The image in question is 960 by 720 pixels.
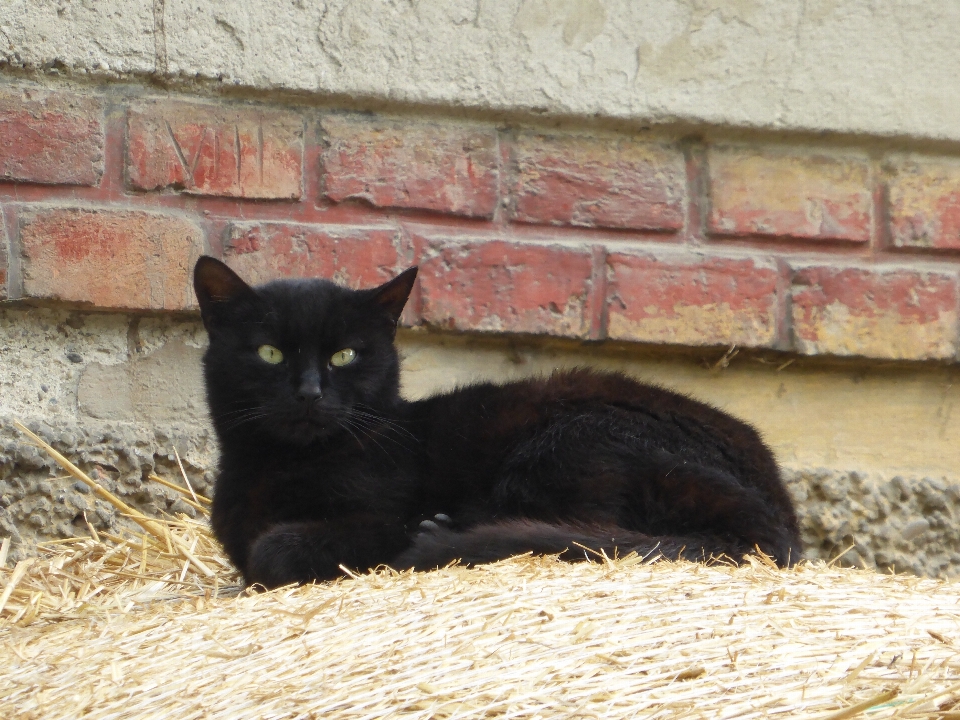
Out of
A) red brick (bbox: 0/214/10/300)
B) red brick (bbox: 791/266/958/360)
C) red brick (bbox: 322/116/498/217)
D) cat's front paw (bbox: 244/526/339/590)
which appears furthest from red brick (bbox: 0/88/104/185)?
red brick (bbox: 791/266/958/360)

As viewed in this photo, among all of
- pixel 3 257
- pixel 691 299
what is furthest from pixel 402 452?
pixel 3 257

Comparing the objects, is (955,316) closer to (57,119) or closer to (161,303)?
(161,303)

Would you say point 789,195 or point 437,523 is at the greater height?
point 789,195

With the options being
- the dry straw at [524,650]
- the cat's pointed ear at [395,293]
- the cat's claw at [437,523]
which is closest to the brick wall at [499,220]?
the cat's pointed ear at [395,293]

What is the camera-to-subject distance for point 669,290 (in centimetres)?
216

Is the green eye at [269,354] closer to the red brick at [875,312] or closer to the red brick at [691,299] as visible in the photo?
the red brick at [691,299]

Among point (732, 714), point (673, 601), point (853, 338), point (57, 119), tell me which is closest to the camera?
point (732, 714)

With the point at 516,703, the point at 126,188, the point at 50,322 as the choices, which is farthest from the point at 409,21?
the point at 516,703

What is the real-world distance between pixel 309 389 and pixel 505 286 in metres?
0.50

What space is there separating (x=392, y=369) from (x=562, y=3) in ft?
2.76

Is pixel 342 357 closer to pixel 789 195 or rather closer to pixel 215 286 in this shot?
pixel 215 286

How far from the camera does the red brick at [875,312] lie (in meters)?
2.18

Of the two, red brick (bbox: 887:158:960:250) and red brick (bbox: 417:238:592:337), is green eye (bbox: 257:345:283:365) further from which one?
red brick (bbox: 887:158:960:250)

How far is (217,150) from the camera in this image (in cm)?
211
